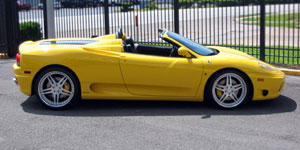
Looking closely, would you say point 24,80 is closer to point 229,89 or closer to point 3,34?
point 229,89

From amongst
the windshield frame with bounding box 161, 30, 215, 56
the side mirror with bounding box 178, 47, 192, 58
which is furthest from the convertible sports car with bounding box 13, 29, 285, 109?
the windshield frame with bounding box 161, 30, 215, 56

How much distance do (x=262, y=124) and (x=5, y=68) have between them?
7.09 metres

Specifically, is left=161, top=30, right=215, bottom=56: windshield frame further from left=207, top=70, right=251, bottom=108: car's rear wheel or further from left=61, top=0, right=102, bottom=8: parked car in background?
left=61, top=0, right=102, bottom=8: parked car in background

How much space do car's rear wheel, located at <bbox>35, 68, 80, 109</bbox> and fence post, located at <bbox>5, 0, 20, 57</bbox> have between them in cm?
660

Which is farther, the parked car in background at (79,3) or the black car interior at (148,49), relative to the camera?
the parked car in background at (79,3)

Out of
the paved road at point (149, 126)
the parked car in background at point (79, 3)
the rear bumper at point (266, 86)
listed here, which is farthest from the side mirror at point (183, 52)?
the parked car in background at point (79, 3)

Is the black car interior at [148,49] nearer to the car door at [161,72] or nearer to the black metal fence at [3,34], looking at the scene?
the car door at [161,72]

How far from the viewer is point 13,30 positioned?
1307 centimetres

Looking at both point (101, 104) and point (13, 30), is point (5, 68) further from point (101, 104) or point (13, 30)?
point (101, 104)

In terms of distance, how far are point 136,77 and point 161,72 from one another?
393mm

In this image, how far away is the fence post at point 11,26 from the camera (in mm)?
12891

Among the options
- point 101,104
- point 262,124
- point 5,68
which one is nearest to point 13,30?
point 5,68

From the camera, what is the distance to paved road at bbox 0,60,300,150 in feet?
17.7

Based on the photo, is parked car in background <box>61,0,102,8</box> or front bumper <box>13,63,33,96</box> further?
parked car in background <box>61,0,102,8</box>
